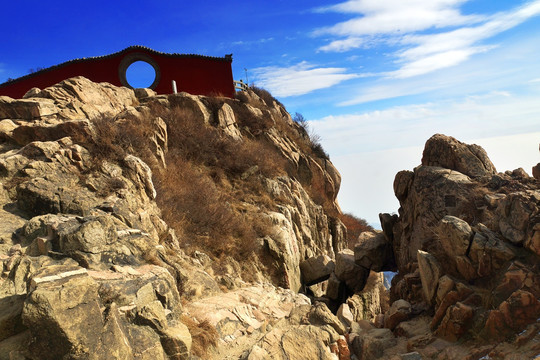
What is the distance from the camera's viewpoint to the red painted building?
2031 cm

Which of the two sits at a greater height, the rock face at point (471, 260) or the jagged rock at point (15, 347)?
the jagged rock at point (15, 347)

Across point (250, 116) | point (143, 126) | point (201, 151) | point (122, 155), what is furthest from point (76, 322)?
point (250, 116)

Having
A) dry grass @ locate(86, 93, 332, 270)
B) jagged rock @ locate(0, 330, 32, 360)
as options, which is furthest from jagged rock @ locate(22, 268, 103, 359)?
dry grass @ locate(86, 93, 332, 270)

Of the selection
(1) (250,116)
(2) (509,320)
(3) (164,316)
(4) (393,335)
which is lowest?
(4) (393,335)

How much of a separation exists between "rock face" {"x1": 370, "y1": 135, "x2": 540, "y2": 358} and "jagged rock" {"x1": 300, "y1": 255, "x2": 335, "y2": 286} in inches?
118

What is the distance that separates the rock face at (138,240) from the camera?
4.54 metres

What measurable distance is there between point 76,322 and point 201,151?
13.7 m

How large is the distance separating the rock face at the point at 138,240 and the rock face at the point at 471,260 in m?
2.59

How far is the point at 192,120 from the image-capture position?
61.2 feet

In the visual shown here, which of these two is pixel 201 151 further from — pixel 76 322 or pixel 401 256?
pixel 76 322

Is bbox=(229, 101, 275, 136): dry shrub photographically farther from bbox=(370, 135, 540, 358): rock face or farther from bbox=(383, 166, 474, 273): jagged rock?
bbox=(370, 135, 540, 358): rock face

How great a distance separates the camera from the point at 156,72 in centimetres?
2156

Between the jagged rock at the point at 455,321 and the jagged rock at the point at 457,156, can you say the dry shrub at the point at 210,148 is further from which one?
the jagged rock at the point at 455,321

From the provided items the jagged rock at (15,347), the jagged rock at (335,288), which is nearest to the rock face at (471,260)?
the jagged rock at (335,288)
